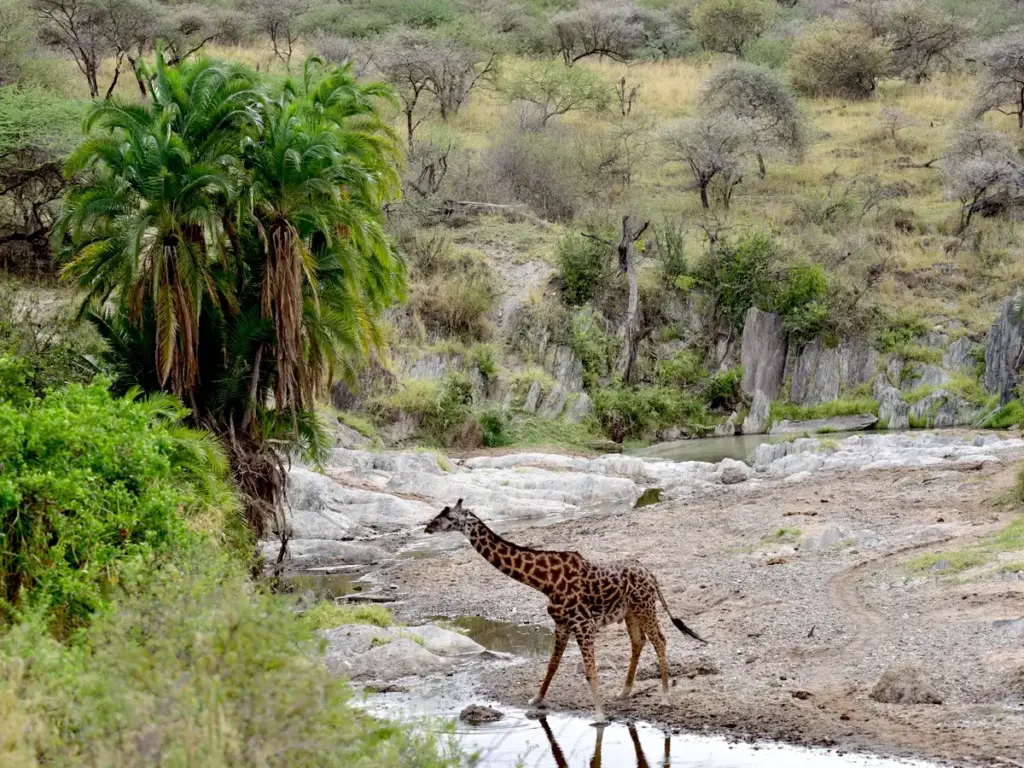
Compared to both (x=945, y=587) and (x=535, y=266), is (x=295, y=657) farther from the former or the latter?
(x=535, y=266)

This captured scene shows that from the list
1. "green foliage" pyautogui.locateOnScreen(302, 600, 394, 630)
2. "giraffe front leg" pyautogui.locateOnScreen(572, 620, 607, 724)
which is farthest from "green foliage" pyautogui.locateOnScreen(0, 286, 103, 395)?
"giraffe front leg" pyautogui.locateOnScreen(572, 620, 607, 724)

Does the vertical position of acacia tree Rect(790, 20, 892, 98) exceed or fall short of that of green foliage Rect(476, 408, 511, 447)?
it exceeds it

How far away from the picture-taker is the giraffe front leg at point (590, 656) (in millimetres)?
10922

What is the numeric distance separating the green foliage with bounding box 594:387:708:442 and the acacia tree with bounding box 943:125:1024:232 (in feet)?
49.7

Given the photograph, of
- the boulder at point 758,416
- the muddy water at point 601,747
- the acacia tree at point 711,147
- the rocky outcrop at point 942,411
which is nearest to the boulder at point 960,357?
the rocky outcrop at point 942,411

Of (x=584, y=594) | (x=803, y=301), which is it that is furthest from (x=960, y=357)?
(x=584, y=594)

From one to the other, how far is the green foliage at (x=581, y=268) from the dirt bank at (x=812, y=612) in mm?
20518

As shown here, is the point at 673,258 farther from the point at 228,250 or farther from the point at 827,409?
the point at 228,250

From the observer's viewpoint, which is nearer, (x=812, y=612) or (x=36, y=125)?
(x=812, y=612)

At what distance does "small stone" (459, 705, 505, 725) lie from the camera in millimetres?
10883

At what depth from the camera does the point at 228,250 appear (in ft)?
60.7

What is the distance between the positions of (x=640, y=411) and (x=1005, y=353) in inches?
429

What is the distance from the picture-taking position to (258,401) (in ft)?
61.1

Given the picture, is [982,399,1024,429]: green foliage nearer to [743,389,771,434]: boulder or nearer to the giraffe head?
[743,389,771,434]: boulder
